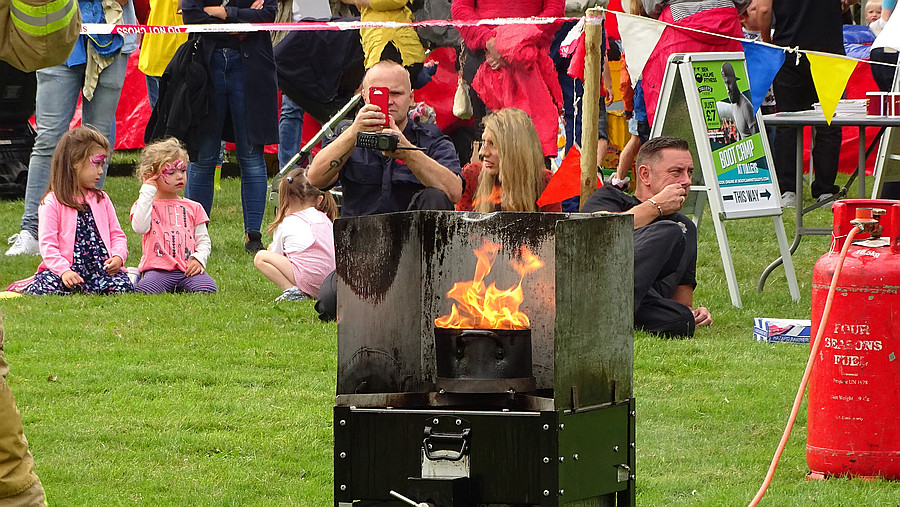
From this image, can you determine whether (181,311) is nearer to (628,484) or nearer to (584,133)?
(584,133)

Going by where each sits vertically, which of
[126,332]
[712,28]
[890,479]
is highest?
[712,28]

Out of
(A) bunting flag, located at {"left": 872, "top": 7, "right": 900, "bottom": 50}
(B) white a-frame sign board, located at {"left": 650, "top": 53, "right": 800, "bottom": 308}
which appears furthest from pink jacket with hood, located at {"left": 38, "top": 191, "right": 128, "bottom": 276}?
(A) bunting flag, located at {"left": 872, "top": 7, "right": 900, "bottom": 50}

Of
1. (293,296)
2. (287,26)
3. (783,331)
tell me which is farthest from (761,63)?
(287,26)

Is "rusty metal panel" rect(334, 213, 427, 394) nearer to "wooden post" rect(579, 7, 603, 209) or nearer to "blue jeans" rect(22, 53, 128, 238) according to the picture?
"wooden post" rect(579, 7, 603, 209)

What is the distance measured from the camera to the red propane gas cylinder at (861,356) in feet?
13.4

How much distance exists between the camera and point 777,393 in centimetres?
537

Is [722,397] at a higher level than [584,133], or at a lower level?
lower

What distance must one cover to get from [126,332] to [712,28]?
4.33 m

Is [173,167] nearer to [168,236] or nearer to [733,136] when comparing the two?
[168,236]

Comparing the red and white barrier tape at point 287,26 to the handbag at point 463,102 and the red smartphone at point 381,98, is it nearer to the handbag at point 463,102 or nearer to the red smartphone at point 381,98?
the handbag at point 463,102

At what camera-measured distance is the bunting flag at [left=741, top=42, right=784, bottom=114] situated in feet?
25.0

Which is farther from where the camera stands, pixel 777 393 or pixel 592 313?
pixel 777 393

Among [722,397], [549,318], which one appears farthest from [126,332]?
[549,318]

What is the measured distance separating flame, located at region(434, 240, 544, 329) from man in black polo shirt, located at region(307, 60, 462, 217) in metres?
2.77
